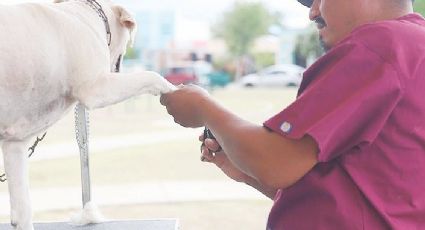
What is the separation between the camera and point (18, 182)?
110 centimetres

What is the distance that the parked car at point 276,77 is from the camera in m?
14.1

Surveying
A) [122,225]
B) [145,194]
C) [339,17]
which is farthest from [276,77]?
[339,17]

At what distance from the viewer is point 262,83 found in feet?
49.5

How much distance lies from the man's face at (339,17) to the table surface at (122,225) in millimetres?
727

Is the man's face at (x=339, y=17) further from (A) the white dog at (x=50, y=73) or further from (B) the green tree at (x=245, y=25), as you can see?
(B) the green tree at (x=245, y=25)

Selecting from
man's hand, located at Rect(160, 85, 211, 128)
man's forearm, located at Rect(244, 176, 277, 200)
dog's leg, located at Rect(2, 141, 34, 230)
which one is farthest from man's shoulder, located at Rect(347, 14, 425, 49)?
dog's leg, located at Rect(2, 141, 34, 230)

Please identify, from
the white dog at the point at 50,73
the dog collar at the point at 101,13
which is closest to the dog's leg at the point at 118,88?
the white dog at the point at 50,73

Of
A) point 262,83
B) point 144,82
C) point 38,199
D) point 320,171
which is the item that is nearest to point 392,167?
point 320,171

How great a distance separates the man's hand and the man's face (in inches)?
7.8

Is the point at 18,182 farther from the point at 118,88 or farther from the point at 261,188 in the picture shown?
the point at 261,188

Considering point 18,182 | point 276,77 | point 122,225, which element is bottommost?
point 276,77

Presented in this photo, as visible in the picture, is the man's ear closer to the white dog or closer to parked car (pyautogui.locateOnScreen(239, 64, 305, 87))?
the white dog

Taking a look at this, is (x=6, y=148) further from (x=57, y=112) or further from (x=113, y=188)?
(x=113, y=188)

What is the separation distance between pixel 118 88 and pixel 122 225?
23.8 inches
